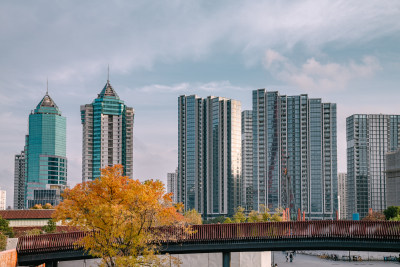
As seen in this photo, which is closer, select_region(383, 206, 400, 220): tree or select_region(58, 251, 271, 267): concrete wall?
select_region(58, 251, 271, 267): concrete wall

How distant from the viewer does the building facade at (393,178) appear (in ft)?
589

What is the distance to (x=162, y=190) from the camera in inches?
2190

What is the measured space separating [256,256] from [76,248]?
3043cm

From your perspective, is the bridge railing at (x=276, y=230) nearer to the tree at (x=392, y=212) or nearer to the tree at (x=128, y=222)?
the tree at (x=128, y=222)

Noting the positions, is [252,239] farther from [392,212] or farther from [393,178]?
[393,178]

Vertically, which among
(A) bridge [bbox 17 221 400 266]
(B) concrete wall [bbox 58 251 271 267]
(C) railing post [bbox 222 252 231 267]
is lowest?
(B) concrete wall [bbox 58 251 271 267]

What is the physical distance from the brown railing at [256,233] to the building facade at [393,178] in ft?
429

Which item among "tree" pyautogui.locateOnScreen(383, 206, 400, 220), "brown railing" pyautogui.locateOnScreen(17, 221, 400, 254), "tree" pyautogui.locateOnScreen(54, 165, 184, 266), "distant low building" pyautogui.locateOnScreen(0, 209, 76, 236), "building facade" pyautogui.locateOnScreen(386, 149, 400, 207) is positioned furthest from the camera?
"building facade" pyautogui.locateOnScreen(386, 149, 400, 207)

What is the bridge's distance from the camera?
56.6m

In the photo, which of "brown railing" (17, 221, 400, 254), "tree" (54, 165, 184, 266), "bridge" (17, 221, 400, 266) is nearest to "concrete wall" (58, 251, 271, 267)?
"bridge" (17, 221, 400, 266)

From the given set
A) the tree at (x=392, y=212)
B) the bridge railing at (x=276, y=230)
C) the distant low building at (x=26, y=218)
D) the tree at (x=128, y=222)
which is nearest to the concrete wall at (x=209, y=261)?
the bridge railing at (x=276, y=230)

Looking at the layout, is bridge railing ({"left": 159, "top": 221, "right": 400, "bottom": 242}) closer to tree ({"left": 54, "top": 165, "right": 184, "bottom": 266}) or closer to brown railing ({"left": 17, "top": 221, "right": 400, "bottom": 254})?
brown railing ({"left": 17, "top": 221, "right": 400, "bottom": 254})

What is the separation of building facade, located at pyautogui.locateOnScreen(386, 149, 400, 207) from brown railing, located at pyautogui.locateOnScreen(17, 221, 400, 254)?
130664 mm

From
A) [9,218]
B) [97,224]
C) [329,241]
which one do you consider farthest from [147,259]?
[9,218]
